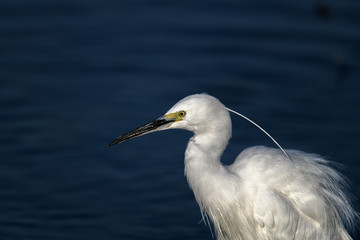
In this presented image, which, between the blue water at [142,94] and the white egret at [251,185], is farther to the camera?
the blue water at [142,94]

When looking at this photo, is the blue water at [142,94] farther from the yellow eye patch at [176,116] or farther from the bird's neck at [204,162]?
the yellow eye patch at [176,116]

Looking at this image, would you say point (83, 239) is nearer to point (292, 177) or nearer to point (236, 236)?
point (236, 236)

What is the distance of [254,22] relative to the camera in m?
9.40

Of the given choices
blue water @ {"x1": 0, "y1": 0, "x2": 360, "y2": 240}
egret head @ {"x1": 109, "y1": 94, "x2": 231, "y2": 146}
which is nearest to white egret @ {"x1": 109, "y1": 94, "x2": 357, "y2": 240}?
Result: egret head @ {"x1": 109, "y1": 94, "x2": 231, "y2": 146}

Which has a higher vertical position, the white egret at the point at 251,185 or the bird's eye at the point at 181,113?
the bird's eye at the point at 181,113

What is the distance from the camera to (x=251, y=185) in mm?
5070

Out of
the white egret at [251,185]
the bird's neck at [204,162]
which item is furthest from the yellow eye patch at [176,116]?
the bird's neck at [204,162]

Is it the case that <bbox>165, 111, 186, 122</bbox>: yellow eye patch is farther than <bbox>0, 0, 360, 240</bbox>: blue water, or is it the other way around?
<bbox>0, 0, 360, 240</bbox>: blue water

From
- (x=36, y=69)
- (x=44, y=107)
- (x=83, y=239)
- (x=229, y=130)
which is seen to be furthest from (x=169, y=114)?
(x=36, y=69)

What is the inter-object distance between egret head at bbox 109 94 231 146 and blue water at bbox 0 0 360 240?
5.31ft

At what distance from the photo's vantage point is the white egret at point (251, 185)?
4867mm

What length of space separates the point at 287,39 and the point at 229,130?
15.0 feet

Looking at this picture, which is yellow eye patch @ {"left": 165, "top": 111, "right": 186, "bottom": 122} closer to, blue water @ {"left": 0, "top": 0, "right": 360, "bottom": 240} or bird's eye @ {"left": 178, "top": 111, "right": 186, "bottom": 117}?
bird's eye @ {"left": 178, "top": 111, "right": 186, "bottom": 117}

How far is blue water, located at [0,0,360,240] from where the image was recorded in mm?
6434
